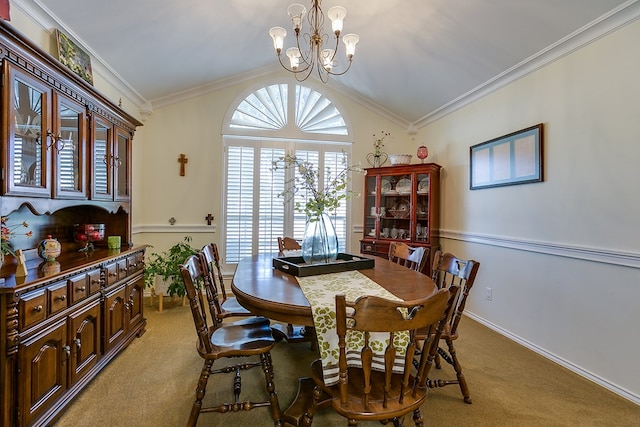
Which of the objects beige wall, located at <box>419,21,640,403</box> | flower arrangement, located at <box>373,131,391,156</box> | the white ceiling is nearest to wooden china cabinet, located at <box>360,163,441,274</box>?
flower arrangement, located at <box>373,131,391,156</box>

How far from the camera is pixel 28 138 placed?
1.71 m

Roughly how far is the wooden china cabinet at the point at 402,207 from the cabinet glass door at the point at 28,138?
344 cm

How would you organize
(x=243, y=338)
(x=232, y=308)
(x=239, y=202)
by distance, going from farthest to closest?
(x=239, y=202)
(x=232, y=308)
(x=243, y=338)

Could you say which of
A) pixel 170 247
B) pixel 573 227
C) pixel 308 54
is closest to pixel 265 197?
pixel 170 247

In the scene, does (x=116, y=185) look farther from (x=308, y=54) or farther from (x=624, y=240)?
(x=624, y=240)

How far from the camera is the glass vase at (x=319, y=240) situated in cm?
216

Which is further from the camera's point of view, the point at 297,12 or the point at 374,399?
the point at 297,12

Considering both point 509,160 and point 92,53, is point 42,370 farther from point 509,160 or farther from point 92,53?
point 509,160

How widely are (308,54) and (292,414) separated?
3.74m

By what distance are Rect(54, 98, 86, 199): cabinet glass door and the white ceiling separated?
2.42 feet

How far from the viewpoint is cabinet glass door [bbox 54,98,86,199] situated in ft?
6.31

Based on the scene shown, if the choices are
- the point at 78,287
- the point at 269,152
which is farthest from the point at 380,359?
the point at 269,152

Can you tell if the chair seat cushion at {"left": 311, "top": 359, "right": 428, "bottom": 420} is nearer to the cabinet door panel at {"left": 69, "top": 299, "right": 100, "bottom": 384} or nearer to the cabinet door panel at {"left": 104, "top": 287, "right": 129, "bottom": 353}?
the cabinet door panel at {"left": 69, "top": 299, "right": 100, "bottom": 384}

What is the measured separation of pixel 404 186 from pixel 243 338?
3098 mm
